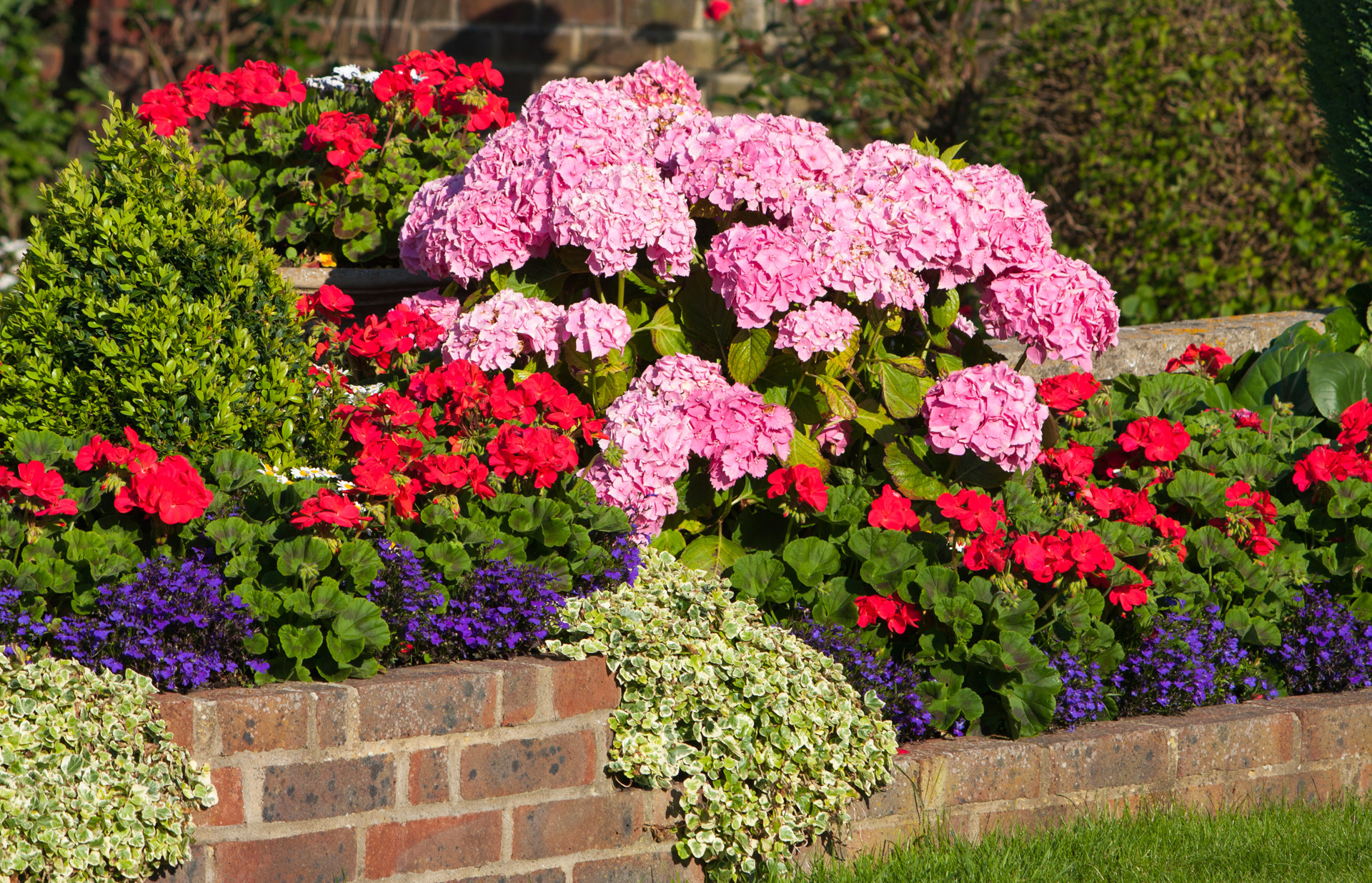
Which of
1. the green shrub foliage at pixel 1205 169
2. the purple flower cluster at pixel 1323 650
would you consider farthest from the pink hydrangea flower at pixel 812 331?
the green shrub foliage at pixel 1205 169

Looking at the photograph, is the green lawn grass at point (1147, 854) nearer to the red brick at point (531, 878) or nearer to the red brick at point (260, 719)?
the red brick at point (531, 878)

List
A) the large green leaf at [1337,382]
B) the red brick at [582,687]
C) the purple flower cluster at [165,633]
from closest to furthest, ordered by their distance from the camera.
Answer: the purple flower cluster at [165,633] → the red brick at [582,687] → the large green leaf at [1337,382]

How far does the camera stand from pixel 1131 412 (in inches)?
172

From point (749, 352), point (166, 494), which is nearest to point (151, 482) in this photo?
point (166, 494)

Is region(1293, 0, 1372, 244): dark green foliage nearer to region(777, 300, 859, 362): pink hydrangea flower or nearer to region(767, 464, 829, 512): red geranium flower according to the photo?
region(777, 300, 859, 362): pink hydrangea flower

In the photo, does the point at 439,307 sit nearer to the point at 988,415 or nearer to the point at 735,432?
the point at 735,432

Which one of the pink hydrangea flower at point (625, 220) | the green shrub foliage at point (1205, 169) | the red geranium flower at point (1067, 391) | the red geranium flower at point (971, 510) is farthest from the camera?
the green shrub foliage at point (1205, 169)

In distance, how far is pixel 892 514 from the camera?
339 centimetres

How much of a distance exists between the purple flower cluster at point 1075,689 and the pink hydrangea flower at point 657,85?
6.51 feet

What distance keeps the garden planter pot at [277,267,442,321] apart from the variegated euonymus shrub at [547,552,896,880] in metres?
1.80

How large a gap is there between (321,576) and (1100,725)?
1.99 metres

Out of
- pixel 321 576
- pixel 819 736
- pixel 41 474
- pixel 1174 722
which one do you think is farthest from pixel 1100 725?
pixel 41 474

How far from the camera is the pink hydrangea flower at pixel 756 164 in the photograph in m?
3.50

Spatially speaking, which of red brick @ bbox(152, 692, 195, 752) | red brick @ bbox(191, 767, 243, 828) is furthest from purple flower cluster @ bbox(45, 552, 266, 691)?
red brick @ bbox(191, 767, 243, 828)
